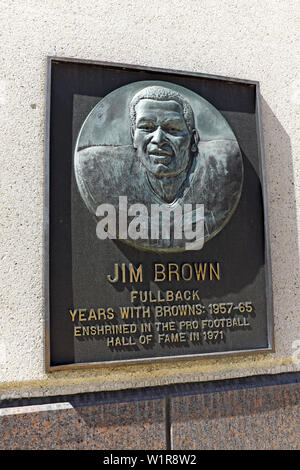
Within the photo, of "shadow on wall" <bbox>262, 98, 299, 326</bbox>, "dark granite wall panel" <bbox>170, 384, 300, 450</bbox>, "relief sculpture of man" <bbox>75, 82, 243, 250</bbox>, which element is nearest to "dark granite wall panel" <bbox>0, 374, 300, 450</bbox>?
"dark granite wall panel" <bbox>170, 384, 300, 450</bbox>

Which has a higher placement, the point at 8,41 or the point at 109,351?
the point at 8,41

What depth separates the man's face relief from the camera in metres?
2.48

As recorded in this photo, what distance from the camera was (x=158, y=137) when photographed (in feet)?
8.13

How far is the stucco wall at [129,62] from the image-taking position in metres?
2.35

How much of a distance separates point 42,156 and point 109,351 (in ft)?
4.35

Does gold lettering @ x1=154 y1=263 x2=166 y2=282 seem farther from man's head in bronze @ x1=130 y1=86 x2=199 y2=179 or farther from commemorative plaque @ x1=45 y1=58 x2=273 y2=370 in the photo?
man's head in bronze @ x1=130 y1=86 x2=199 y2=179

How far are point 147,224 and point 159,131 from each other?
2.03 feet

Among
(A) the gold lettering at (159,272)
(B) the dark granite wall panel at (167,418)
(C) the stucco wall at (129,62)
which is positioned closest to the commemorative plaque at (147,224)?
(A) the gold lettering at (159,272)

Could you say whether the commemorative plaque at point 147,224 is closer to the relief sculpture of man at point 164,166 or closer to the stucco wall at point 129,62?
the relief sculpture of man at point 164,166

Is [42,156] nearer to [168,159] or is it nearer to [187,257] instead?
[168,159]

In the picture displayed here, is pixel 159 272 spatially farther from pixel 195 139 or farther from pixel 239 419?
pixel 239 419

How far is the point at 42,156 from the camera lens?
8.07 feet

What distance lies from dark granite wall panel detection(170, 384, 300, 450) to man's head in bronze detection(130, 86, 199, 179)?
1.56 metres

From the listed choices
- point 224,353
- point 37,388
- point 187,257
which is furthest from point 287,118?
point 37,388
